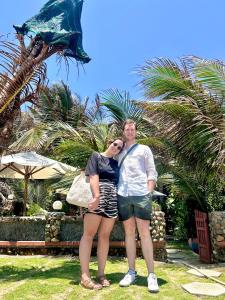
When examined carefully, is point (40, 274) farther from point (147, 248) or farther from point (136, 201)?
point (136, 201)

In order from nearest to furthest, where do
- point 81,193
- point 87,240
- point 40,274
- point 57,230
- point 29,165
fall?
point 87,240, point 81,193, point 40,274, point 57,230, point 29,165

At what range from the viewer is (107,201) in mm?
4027

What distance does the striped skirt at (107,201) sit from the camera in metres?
3.97

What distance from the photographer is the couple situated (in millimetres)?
3953

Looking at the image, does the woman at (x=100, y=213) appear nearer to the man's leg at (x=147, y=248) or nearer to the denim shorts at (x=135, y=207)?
the denim shorts at (x=135, y=207)

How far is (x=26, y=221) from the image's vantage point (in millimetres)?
8359

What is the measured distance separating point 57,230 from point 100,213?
4448mm

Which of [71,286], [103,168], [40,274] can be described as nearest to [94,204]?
[103,168]

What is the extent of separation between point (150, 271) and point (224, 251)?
4876 millimetres

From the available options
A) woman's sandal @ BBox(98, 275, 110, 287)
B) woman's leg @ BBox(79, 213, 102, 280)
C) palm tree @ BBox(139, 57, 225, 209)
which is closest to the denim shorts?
woman's leg @ BBox(79, 213, 102, 280)

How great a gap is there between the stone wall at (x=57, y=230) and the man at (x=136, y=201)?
378cm

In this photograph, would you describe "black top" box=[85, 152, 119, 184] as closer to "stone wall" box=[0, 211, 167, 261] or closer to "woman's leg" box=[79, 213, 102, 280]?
"woman's leg" box=[79, 213, 102, 280]

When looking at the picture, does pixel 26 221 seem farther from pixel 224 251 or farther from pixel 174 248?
pixel 174 248

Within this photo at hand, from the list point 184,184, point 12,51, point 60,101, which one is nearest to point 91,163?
point 12,51
